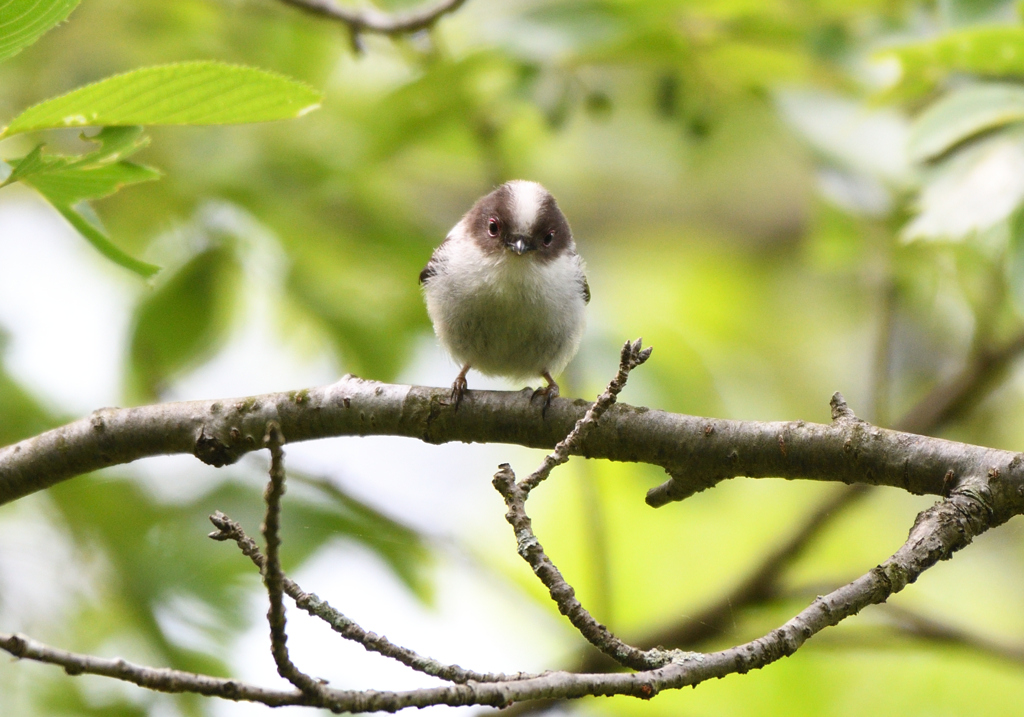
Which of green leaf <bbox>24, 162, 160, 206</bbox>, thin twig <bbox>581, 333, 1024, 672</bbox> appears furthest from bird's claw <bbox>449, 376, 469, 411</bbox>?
thin twig <bbox>581, 333, 1024, 672</bbox>

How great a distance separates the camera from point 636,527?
707 cm

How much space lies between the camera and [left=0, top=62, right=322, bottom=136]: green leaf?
1.98 m

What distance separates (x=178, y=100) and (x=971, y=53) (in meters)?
2.12

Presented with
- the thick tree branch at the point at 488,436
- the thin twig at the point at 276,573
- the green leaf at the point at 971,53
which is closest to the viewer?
the thin twig at the point at 276,573

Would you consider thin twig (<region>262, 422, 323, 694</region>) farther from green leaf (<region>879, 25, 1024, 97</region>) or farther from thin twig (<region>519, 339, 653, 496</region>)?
green leaf (<region>879, 25, 1024, 97</region>)

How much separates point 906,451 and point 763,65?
2224 mm

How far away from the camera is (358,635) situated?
195 cm

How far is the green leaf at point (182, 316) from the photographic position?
425 cm

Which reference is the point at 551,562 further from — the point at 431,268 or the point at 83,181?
the point at 431,268

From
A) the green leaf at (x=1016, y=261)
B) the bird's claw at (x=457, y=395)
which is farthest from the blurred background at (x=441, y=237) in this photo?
the bird's claw at (x=457, y=395)

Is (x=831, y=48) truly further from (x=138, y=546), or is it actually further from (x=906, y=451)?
(x=138, y=546)

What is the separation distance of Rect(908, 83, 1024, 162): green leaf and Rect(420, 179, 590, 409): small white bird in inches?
62.0

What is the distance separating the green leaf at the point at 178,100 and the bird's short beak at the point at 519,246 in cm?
191

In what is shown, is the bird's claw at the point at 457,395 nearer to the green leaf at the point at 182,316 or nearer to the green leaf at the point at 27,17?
the green leaf at the point at 27,17
